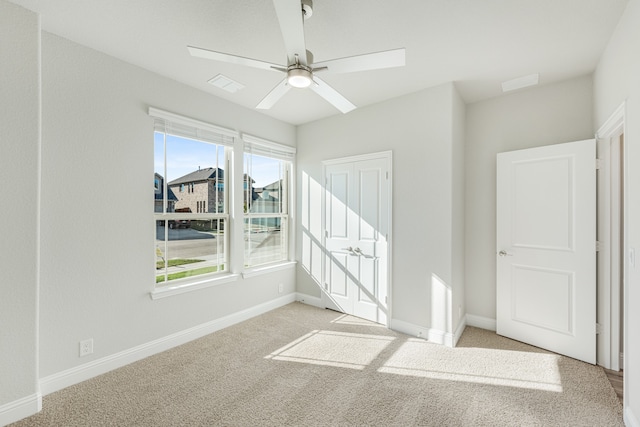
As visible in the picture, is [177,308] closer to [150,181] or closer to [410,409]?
[150,181]

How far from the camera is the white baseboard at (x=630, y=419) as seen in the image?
1734 millimetres

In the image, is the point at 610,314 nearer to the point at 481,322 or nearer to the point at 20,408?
the point at 481,322

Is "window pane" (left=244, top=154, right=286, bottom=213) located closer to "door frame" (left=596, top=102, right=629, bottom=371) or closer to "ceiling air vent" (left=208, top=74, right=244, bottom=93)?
"ceiling air vent" (left=208, top=74, right=244, bottom=93)

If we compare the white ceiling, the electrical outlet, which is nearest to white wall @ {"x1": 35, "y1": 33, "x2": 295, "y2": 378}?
the electrical outlet

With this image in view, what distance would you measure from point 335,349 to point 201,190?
2.31 metres

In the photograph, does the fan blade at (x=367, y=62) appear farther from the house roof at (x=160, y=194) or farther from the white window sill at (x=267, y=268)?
the white window sill at (x=267, y=268)

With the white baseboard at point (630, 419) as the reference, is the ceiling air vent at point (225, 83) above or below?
above

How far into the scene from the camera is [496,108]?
339 centimetres

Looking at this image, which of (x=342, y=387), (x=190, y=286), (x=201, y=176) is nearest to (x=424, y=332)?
(x=342, y=387)

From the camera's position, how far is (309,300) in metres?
4.37

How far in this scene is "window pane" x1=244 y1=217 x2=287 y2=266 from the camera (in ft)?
12.9

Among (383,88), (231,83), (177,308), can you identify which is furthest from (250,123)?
(177,308)

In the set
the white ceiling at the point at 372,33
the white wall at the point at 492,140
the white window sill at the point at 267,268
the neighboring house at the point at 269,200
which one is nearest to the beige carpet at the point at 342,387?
the white wall at the point at 492,140

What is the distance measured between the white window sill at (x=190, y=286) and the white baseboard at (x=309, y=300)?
1.21m
